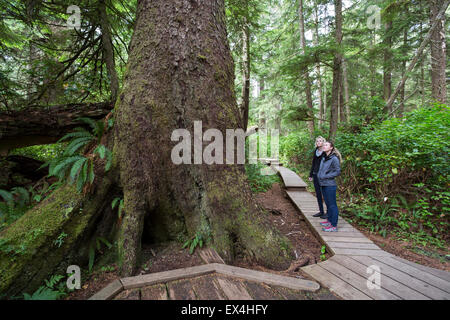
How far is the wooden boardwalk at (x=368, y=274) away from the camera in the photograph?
245cm

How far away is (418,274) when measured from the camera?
9.39 feet

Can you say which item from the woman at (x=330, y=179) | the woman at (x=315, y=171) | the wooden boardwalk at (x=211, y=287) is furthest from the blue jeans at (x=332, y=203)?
the wooden boardwalk at (x=211, y=287)

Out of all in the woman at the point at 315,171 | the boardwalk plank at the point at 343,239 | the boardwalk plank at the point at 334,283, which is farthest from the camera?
the woman at the point at 315,171

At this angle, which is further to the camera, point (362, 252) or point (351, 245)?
point (351, 245)

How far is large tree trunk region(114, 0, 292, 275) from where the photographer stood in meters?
3.04

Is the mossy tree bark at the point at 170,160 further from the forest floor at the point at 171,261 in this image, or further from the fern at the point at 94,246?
the forest floor at the point at 171,261

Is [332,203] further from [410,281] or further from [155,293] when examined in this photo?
[155,293]

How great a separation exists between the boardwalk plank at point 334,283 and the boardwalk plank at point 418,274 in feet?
3.89

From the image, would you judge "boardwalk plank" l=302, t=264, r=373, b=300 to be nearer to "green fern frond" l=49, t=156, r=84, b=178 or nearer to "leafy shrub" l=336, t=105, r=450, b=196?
"leafy shrub" l=336, t=105, r=450, b=196

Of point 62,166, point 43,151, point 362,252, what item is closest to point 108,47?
point 43,151

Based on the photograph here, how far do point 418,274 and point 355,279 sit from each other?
3.59 feet
